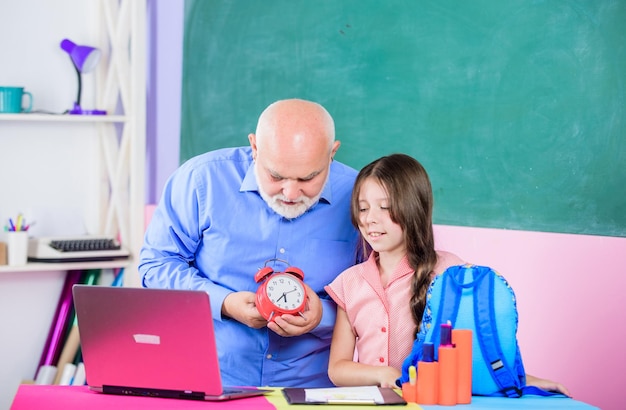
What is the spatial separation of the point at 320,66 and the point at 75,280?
148cm

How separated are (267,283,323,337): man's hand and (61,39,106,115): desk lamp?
6.31ft

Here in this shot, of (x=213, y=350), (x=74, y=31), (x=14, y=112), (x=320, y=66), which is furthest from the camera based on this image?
(x=74, y=31)

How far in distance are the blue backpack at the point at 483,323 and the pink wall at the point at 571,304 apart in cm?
50

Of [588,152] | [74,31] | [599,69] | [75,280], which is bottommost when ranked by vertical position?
[75,280]

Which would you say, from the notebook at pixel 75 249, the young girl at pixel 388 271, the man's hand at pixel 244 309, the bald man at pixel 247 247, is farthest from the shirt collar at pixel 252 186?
the notebook at pixel 75 249

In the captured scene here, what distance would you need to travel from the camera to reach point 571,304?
2.44m

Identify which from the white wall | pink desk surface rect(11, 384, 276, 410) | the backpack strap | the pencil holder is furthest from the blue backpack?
the white wall

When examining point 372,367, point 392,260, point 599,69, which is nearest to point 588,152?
point 599,69

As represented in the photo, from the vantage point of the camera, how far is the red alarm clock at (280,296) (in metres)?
2.04

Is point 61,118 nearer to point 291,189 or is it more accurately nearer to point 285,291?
point 291,189

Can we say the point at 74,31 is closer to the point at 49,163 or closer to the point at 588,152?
the point at 49,163

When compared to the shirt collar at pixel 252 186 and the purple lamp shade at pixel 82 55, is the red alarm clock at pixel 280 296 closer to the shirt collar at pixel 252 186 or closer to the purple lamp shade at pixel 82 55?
the shirt collar at pixel 252 186

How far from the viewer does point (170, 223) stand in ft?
7.86

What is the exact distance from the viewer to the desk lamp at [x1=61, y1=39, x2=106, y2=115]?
366cm
